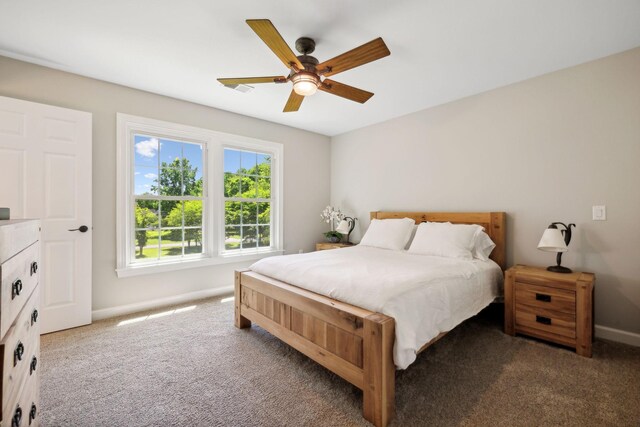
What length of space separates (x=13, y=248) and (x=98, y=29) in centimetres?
211

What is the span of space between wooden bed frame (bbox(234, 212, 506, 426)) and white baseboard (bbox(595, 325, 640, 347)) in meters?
1.74

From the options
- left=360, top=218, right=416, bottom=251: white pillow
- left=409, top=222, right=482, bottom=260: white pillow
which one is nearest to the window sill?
left=360, top=218, right=416, bottom=251: white pillow

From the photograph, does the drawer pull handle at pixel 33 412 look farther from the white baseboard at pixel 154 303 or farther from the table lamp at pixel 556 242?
the table lamp at pixel 556 242

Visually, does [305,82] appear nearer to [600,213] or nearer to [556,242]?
[556,242]

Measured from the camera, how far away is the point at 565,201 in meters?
2.71

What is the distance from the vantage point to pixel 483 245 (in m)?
3.01

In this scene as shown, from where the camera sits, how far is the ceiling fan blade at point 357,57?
69.6 inches

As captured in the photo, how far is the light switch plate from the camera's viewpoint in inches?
99.0

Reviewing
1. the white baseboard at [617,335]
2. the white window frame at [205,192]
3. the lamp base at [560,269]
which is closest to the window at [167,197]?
the white window frame at [205,192]

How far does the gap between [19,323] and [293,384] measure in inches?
57.4

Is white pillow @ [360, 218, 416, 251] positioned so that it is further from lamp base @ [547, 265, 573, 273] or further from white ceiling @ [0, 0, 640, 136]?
white ceiling @ [0, 0, 640, 136]

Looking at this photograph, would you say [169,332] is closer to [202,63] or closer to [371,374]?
[371,374]

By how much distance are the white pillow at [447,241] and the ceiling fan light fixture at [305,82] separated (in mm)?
1978

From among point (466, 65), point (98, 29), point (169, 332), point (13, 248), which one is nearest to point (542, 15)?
point (466, 65)
